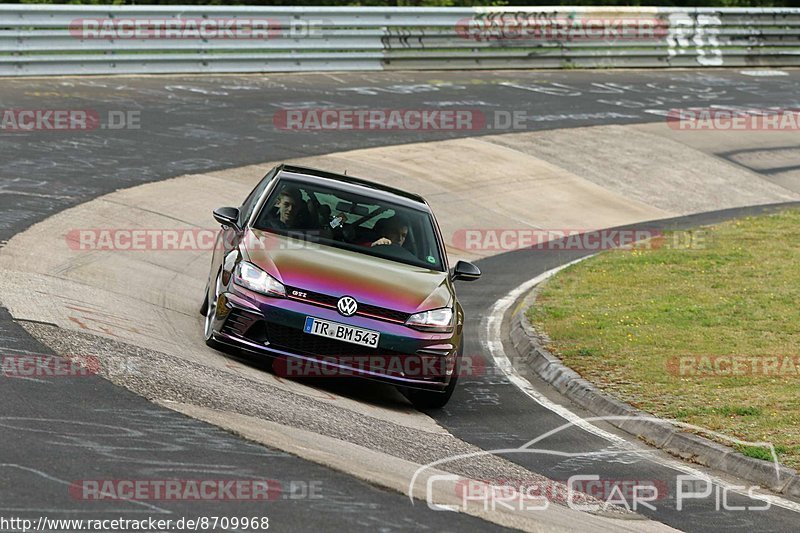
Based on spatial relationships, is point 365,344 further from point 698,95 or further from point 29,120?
point 698,95

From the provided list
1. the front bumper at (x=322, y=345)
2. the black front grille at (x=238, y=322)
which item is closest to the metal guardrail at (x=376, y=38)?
the black front grille at (x=238, y=322)

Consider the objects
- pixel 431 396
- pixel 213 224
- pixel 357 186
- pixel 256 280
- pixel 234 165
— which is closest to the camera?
pixel 256 280

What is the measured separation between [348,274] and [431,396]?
1.19 m

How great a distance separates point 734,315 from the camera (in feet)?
44.0

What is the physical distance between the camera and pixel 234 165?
63.2 feet

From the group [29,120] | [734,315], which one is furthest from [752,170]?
[29,120]

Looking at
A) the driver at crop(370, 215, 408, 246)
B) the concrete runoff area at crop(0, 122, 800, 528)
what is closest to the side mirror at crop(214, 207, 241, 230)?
the concrete runoff area at crop(0, 122, 800, 528)

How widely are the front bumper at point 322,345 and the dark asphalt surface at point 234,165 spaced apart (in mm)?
572

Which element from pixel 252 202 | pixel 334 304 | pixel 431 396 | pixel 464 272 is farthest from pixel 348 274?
pixel 252 202

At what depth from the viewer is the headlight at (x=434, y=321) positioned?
9375 millimetres

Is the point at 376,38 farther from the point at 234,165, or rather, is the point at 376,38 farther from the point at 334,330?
the point at 334,330

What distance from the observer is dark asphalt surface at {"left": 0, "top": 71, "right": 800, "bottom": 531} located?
21.1 feet

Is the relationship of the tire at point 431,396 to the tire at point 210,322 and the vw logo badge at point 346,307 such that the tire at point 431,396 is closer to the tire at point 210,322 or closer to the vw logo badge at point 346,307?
the vw logo badge at point 346,307

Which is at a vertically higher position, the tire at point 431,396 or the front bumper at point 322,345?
the front bumper at point 322,345
